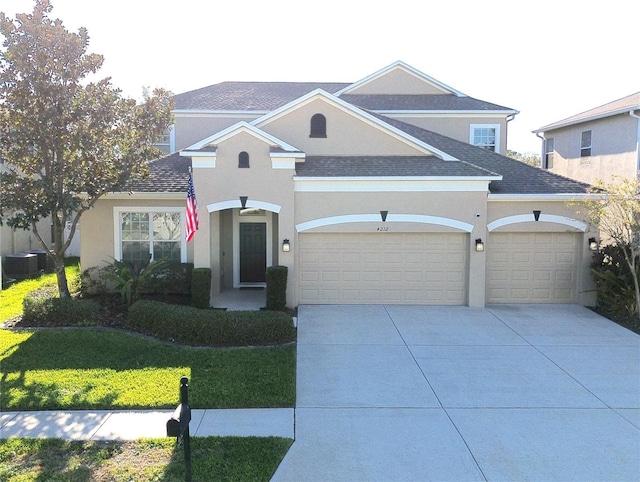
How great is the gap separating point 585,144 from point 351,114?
1305 cm

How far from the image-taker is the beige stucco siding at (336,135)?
46.9 feet

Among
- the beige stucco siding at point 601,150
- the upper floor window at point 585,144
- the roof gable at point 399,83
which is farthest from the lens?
the upper floor window at point 585,144

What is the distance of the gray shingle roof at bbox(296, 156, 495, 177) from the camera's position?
13219 mm

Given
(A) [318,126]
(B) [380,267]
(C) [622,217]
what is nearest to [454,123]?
(A) [318,126]

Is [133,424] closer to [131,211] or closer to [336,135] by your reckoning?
[131,211]

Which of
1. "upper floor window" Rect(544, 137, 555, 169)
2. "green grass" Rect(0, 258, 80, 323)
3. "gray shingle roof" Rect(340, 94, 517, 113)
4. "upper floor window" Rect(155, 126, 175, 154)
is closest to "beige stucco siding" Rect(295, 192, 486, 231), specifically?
"gray shingle roof" Rect(340, 94, 517, 113)

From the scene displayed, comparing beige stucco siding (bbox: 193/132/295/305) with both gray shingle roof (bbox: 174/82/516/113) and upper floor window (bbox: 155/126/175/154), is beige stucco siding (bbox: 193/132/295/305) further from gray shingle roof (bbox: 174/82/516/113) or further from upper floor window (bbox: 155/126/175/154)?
upper floor window (bbox: 155/126/175/154)

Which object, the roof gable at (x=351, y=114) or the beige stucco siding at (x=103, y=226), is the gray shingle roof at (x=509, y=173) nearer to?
the roof gable at (x=351, y=114)

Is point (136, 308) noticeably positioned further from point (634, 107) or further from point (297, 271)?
point (634, 107)

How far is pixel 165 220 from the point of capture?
565 inches

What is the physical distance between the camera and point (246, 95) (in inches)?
769

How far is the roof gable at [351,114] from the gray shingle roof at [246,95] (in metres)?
3.90

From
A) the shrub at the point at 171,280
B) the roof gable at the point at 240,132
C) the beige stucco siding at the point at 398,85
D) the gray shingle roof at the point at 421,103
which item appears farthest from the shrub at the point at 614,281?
the shrub at the point at 171,280

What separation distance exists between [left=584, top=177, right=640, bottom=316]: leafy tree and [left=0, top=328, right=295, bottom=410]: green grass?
343 inches
